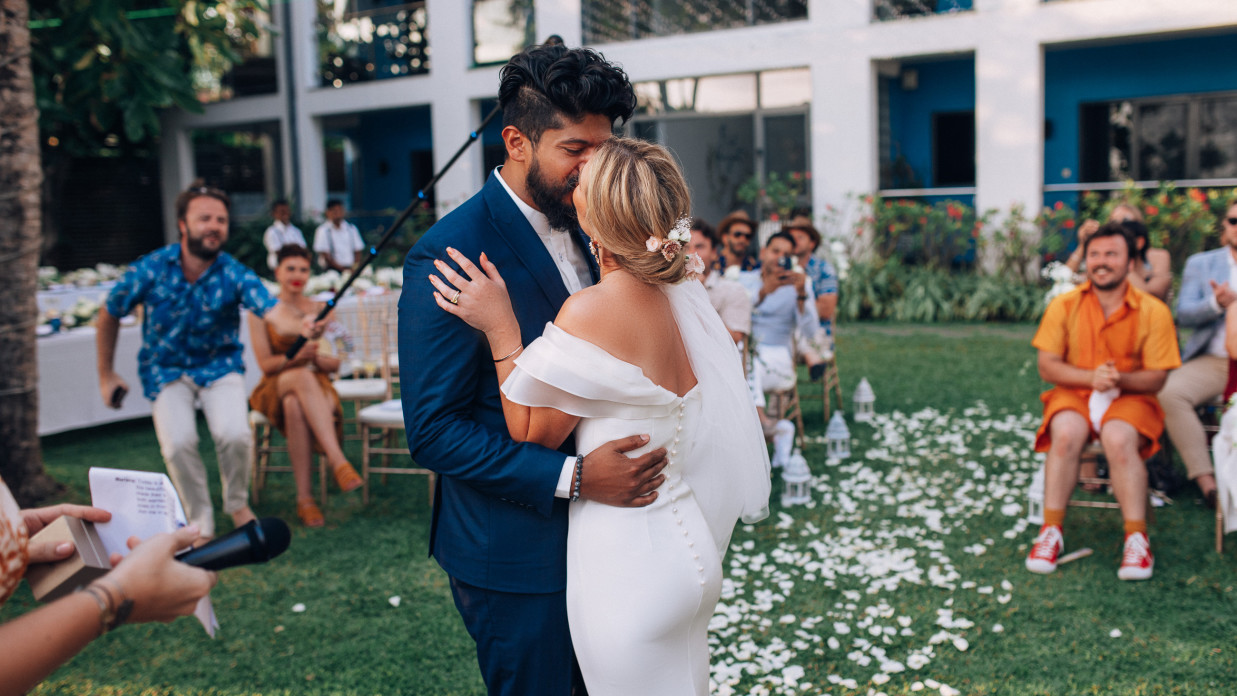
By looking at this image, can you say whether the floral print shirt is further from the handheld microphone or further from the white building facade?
the white building facade

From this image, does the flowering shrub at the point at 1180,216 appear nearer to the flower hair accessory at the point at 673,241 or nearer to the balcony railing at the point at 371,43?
the flower hair accessory at the point at 673,241

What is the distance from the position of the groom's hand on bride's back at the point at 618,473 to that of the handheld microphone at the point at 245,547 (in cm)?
69

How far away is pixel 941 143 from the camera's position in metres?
16.5

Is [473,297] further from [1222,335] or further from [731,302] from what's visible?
[1222,335]

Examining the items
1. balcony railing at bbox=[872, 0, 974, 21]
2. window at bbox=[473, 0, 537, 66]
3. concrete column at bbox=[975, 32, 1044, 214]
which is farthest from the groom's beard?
window at bbox=[473, 0, 537, 66]

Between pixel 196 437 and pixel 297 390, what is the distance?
808 millimetres

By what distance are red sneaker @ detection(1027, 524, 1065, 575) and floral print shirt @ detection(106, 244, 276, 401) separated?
4218 millimetres

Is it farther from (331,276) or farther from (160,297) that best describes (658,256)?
(331,276)

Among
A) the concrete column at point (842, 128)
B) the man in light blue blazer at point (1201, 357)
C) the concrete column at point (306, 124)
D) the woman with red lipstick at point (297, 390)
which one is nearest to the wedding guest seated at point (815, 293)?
the man in light blue blazer at point (1201, 357)

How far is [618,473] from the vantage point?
205 cm

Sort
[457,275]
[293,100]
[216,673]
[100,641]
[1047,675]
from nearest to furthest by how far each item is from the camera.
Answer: [457,275] → [1047,675] → [216,673] → [100,641] → [293,100]

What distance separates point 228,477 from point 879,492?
3908 millimetres

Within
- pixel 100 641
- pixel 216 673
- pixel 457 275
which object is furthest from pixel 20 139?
pixel 457 275

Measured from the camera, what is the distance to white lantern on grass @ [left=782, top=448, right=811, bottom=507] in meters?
5.79
